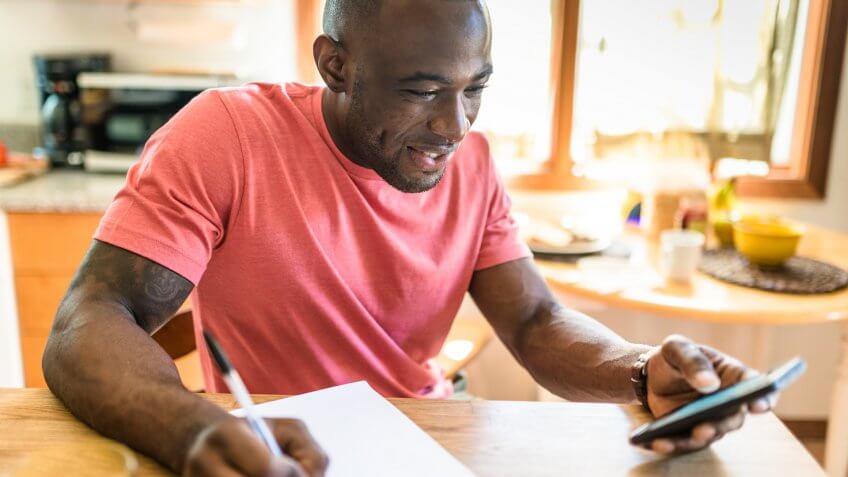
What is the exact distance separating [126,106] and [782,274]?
211 centimetres

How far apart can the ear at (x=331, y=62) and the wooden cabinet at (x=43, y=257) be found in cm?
138

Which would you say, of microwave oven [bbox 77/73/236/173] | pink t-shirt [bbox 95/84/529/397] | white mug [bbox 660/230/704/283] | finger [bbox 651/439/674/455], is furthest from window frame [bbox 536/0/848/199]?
finger [bbox 651/439/674/455]

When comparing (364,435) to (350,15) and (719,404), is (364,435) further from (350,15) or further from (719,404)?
(350,15)

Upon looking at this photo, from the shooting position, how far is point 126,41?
109 inches

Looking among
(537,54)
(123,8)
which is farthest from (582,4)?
(123,8)

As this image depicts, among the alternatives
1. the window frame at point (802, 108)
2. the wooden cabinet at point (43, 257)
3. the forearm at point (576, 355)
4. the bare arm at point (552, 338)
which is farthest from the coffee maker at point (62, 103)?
the forearm at point (576, 355)

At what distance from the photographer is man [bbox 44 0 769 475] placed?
35.6 inches

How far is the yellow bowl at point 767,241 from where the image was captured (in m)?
1.87

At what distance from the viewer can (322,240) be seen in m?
1.18

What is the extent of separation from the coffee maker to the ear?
70.2 inches

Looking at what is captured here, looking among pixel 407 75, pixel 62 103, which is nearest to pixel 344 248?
pixel 407 75

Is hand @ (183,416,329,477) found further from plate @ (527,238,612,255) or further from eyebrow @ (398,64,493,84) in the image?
plate @ (527,238,612,255)

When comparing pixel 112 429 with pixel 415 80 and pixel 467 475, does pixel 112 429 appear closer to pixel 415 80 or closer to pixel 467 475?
pixel 467 475

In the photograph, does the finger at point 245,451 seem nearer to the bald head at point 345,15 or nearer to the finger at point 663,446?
the finger at point 663,446
